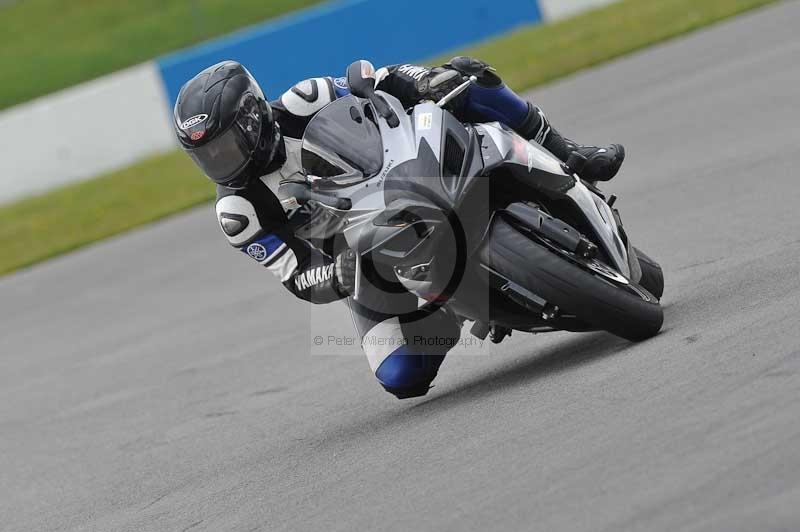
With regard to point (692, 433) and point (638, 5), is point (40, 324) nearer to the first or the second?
point (692, 433)

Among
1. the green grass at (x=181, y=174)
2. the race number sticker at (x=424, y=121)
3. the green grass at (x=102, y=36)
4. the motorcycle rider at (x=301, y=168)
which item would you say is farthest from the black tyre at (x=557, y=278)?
the green grass at (x=102, y=36)

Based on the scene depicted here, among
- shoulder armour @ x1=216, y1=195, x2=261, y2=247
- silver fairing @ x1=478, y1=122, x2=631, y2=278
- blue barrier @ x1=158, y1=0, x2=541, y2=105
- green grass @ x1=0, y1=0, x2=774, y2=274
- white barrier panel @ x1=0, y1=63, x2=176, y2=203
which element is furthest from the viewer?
blue barrier @ x1=158, y1=0, x2=541, y2=105

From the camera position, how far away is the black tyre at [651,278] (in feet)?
19.8

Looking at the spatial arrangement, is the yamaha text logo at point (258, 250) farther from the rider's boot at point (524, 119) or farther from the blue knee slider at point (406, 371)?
the rider's boot at point (524, 119)

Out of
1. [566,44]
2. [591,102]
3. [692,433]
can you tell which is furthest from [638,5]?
[692,433]

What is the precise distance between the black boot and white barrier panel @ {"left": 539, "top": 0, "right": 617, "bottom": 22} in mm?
12407

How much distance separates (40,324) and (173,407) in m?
3.74

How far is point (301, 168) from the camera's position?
6.05 m

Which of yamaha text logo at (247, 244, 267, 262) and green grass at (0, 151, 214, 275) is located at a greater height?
yamaha text logo at (247, 244, 267, 262)

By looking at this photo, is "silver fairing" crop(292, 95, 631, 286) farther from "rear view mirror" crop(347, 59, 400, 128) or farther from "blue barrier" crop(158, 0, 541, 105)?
"blue barrier" crop(158, 0, 541, 105)

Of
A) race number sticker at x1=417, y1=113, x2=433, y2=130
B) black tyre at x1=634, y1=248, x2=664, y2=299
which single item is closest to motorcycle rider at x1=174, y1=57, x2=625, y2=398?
race number sticker at x1=417, y1=113, x2=433, y2=130

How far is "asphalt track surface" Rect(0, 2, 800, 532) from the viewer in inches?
162

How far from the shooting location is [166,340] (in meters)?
9.56

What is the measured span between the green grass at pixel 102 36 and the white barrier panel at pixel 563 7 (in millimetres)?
6675
